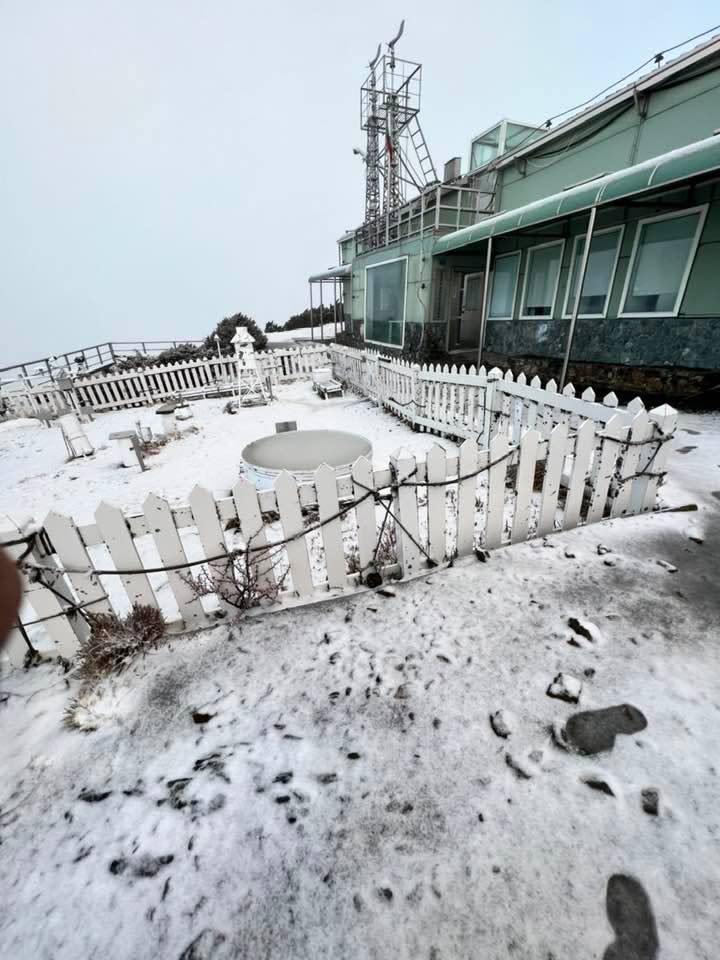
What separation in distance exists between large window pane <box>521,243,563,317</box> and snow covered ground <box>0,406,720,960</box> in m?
9.48

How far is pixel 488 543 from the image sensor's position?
3.11 m

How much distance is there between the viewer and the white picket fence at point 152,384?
11.4 meters

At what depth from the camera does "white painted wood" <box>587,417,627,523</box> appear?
10.1ft

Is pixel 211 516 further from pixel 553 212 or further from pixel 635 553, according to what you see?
pixel 553 212

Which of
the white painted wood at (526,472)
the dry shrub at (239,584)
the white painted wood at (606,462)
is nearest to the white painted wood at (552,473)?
the white painted wood at (526,472)

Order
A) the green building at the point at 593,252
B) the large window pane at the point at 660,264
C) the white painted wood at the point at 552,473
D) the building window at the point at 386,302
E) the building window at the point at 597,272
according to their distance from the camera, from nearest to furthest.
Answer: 1. the white painted wood at the point at 552,473
2. the green building at the point at 593,252
3. the large window pane at the point at 660,264
4. the building window at the point at 597,272
5. the building window at the point at 386,302

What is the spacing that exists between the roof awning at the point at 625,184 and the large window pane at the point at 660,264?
1274 mm

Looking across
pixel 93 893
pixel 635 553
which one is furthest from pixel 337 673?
pixel 635 553

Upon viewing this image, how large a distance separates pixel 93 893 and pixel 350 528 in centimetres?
303

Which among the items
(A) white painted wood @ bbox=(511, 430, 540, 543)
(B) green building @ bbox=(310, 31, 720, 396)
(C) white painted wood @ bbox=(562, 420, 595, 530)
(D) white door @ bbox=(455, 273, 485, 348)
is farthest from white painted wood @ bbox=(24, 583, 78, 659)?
(D) white door @ bbox=(455, 273, 485, 348)

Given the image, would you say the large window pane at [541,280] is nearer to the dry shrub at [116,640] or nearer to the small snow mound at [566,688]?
the small snow mound at [566,688]

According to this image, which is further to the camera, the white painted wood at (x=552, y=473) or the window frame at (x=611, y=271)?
the window frame at (x=611, y=271)

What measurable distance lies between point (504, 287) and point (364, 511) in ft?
Answer: 37.1

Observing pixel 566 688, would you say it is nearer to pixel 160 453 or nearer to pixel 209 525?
pixel 209 525
